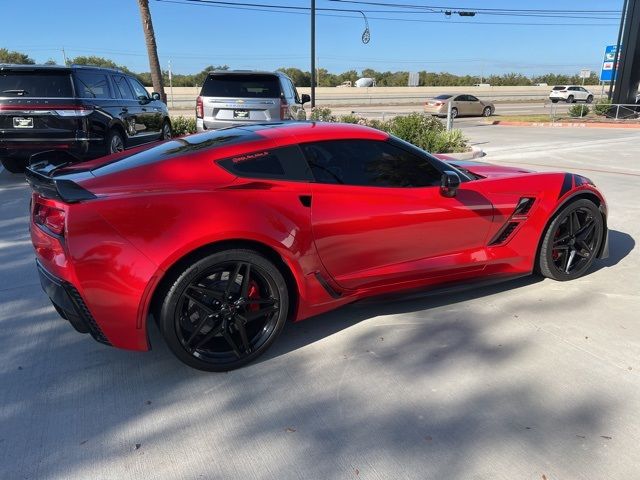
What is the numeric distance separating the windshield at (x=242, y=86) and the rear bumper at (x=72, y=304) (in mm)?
7535

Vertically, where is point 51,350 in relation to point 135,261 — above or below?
below

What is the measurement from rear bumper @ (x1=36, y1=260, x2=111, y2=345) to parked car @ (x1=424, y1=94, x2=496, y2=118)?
95.6 feet

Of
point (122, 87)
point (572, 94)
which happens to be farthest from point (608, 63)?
point (122, 87)

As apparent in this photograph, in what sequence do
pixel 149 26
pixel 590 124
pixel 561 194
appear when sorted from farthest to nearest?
1. pixel 590 124
2. pixel 149 26
3. pixel 561 194

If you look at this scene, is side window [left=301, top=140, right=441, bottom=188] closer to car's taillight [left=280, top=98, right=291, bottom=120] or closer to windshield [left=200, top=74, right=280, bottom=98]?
car's taillight [left=280, top=98, right=291, bottom=120]

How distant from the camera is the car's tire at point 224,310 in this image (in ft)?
9.21

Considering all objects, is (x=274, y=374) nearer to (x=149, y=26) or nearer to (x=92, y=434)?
(x=92, y=434)

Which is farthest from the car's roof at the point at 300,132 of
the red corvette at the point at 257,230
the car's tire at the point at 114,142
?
the car's tire at the point at 114,142

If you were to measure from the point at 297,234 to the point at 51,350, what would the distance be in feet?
6.02

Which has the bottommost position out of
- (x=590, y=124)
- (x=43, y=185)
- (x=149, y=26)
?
(x=590, y=124)

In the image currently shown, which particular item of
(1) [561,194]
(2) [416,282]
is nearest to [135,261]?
(2) [416,282]

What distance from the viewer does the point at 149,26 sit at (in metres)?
15.7

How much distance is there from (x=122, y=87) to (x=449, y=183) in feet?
27.3

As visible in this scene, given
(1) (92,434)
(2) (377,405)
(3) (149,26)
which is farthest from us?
(3) (149,26)
